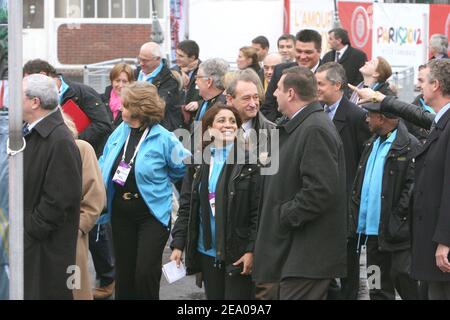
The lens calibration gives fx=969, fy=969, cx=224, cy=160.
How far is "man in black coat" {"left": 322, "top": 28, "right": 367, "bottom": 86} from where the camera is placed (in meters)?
12.7

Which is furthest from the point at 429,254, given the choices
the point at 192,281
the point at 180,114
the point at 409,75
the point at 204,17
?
the point at 204,17

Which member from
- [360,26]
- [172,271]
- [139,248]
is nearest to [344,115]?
[139,248]

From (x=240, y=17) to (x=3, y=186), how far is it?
14.9 m

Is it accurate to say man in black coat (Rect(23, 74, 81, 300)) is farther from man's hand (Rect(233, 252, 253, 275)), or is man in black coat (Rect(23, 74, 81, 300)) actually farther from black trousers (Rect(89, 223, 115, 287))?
black trousers (Rect(89, 223, 115, 287))

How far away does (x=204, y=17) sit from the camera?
20219 mm

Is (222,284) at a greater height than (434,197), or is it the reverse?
(434,197)

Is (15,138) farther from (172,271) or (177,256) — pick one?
(177,256)

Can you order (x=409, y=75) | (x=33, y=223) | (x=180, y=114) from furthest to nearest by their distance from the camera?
(x=409, y=75) < (x=180, y=114) < (x=33, y=223)

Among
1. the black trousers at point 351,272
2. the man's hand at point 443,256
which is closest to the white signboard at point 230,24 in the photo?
the black trousers at point 351,272

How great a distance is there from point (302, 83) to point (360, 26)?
14.7m

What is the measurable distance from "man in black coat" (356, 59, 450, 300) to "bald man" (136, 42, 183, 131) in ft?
15.4

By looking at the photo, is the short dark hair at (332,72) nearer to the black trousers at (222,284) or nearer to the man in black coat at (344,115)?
the man in black coat at (344,115)

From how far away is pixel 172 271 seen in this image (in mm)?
6695
